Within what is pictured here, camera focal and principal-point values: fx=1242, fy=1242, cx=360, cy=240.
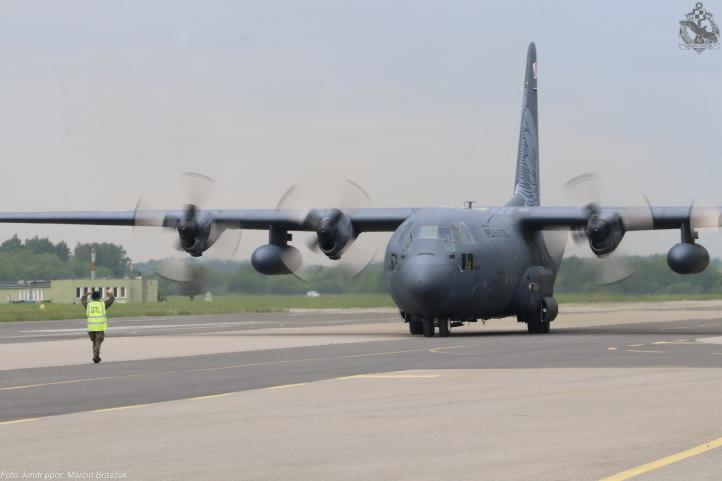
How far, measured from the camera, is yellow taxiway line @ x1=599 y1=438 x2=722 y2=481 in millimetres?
10469

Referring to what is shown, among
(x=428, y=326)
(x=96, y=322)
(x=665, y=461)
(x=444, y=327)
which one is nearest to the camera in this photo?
(x=665, y=461)

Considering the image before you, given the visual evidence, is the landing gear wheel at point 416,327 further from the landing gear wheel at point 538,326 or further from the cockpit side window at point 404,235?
the landing gear wheel at point 538,326

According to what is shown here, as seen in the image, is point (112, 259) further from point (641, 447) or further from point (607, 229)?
point (641, 447)

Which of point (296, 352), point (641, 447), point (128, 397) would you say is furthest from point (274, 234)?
point (641, 447)

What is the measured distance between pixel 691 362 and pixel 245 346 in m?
13.5

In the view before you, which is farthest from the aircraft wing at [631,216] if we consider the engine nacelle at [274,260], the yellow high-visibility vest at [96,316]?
the yellow high-visibility vest at [96,316]

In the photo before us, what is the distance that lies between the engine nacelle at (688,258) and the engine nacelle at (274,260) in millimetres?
12953

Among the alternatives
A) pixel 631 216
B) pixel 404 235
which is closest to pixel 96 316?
pixel 404 235

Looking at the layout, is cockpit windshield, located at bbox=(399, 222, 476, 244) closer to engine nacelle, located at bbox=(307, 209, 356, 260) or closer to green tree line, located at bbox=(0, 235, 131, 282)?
engine nacelle, located at bbox=(307, 209, 356, 260)

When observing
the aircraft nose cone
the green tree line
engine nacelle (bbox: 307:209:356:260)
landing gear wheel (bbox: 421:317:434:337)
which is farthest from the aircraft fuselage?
the green tree line

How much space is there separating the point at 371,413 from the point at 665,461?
16.5ft

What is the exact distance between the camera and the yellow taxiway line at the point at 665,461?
1047 cm

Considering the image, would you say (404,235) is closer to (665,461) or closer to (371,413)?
(371,413)

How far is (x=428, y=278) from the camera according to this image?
3638 cm
